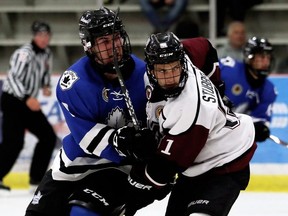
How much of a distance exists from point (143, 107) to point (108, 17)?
1.23ft

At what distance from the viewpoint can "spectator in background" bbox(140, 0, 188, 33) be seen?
644 centimetres

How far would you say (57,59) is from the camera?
23.3 feet

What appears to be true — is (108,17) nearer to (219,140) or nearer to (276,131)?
(219,140)

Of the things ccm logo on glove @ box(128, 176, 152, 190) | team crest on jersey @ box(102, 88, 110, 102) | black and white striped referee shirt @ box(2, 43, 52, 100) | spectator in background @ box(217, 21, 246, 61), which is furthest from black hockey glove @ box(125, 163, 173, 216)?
spectator in background @ box(217, 21, 246, 61)

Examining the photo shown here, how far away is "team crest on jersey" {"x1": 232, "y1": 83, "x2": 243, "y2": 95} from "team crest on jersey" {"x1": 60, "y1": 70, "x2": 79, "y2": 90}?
1852 mm

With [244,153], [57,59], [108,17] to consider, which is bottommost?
[57,59]

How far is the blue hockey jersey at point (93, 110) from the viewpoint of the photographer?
2.96 m

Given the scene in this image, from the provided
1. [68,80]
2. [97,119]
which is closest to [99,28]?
[68,80]

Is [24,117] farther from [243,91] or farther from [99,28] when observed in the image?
[99,28]

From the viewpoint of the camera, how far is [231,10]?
6469 millimetres

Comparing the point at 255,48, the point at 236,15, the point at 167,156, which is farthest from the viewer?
the point at 236,15

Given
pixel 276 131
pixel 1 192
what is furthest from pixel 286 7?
pixel 1 192

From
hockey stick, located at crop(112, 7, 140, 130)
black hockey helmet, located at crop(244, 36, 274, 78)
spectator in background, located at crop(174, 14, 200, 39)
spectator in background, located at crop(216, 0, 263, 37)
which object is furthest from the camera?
spectator in background, located at crop(216, 0, 263, 37)

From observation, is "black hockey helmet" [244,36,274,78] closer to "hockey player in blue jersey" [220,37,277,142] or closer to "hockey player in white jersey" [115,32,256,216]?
"hockey player in blue jersey" [220,37,277,142]
